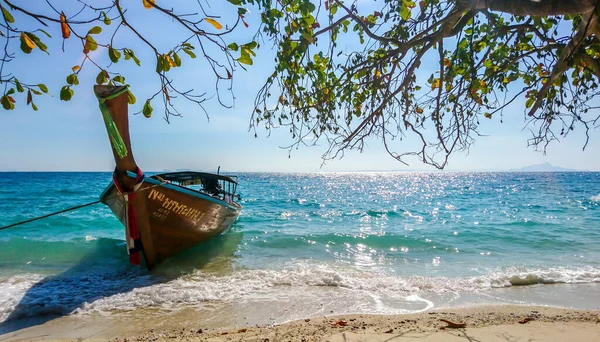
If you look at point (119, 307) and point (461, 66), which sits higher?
point (461, 66)

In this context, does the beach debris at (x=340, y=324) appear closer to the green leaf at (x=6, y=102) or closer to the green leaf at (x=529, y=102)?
the green leaf at (x=529, y=102)

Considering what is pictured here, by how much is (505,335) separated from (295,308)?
282 centimetres

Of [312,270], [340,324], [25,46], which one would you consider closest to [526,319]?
[340,324]

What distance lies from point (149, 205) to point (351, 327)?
15.9 ft

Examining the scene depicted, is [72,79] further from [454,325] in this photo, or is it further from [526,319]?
[526,319]

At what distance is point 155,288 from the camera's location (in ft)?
21.6

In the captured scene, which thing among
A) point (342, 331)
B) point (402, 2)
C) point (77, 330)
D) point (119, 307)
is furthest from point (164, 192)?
point (402, 2)

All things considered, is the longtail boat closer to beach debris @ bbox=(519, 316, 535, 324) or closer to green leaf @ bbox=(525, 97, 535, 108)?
green leaf @ bbox=(525, 97, 535, 108)

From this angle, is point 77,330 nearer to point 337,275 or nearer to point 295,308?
point 295,308

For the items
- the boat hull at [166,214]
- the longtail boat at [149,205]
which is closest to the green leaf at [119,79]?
the longtail boat at [149,205]

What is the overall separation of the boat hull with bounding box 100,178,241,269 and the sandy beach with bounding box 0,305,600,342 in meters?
2.33

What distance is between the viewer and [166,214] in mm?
7684

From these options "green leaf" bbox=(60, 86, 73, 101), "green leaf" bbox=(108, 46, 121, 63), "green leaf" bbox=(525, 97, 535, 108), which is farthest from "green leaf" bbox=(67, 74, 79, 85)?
"green leaf" bbox=(525, 97, 535, 108)

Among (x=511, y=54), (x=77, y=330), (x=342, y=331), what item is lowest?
(x=77, y=330)
